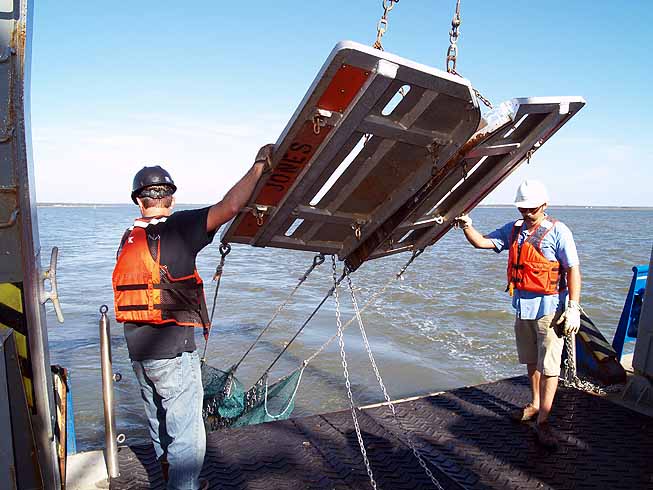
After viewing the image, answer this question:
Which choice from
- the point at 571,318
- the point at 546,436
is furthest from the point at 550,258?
the point at 546,436

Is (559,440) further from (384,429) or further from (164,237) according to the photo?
(164,237)

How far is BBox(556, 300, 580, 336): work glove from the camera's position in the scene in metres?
4.05

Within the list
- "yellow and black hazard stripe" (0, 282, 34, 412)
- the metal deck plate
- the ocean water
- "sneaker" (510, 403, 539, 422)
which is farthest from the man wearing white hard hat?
"yellow and black hazard stripe" (0, 282, 34, 412)

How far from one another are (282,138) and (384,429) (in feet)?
9.35

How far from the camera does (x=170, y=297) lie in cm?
300

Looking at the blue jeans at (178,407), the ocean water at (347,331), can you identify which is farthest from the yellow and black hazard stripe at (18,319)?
the ocean water at (347,331)

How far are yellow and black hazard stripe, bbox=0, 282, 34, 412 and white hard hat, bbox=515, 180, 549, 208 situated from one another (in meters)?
3.58

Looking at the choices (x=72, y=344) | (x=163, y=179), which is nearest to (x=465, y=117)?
(x=163, y=179)

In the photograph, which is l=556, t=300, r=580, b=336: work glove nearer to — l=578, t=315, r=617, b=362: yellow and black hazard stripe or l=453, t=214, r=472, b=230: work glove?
l=453, t=214, r=472, b=230: work glove

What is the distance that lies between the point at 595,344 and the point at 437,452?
263 centimetres

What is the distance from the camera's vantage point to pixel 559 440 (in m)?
4.32

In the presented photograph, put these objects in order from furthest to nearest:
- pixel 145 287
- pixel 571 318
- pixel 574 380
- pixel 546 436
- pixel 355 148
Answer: pixel 574 380 < pixel 546 436 < pixel 571 318 < pixel 355 148 < pixel 145 287

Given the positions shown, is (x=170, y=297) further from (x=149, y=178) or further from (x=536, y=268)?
(x=536, y=268)

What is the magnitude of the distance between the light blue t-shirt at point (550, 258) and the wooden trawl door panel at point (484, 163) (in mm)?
622
